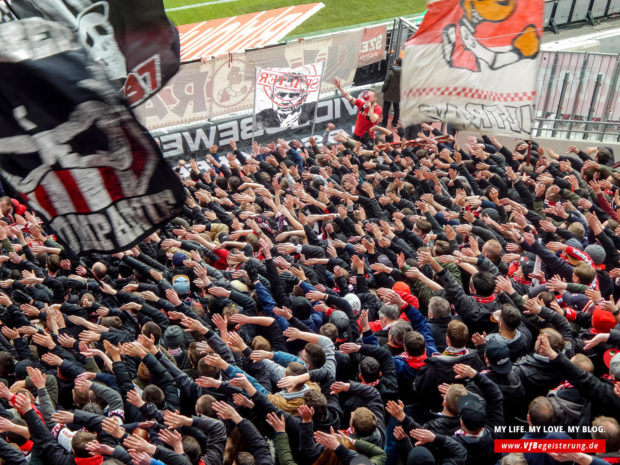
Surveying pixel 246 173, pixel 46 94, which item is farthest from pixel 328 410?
pixel 246 173

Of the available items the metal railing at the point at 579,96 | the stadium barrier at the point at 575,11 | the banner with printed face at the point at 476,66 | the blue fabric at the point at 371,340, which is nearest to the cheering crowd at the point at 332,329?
the blue fabric at the point at 371,340

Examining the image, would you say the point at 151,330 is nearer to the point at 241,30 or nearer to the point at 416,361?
the point at 416,361

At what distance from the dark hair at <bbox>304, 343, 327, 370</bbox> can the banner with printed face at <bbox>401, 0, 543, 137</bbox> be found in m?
4.08

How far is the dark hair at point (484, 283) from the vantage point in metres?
6.54

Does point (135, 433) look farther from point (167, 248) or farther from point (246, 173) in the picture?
point (246, 173)

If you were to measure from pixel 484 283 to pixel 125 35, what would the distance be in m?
3.81

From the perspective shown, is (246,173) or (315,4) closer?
(246,173)

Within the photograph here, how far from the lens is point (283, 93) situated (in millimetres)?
13898

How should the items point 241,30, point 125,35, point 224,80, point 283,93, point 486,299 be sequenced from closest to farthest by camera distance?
point 125,35
point 486,299
point 283,93
point 224,80
point 241,30

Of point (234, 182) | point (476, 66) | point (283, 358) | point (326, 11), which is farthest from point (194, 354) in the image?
point (326, 11)

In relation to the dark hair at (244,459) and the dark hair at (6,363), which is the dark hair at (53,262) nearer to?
the dark hair at (6,363)

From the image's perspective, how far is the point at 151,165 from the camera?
484cm

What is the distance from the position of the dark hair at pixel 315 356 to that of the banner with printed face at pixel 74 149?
1.55 meters

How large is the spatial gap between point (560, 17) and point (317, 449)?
16994mm
